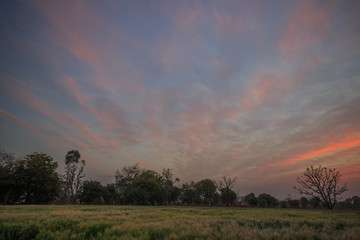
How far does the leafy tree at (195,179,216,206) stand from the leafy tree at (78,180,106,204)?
160ft

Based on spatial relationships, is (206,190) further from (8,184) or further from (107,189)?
(8,184)

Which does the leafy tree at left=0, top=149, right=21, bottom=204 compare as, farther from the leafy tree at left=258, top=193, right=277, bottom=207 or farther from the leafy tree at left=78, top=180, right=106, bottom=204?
the leafy tree at left=258, top=193, right=277, bottom=207

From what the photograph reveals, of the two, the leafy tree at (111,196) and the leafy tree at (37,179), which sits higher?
the leafy tree at (37,179)

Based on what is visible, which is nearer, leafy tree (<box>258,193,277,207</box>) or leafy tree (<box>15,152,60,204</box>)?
leafy tree (<box>15,152,60,204</box>)

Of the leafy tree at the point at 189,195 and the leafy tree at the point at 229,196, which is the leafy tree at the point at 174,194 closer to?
the leafy tree at the point at 189,195

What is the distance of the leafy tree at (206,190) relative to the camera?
8533cm

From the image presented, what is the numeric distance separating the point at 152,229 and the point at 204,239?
1949 millimetres

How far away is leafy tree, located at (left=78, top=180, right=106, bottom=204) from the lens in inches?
2344

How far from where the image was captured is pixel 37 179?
1623 inches

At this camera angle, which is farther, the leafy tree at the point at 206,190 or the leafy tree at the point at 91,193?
the leafy tree at the point at 206,190

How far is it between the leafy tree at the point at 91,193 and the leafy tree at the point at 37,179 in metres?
15.0

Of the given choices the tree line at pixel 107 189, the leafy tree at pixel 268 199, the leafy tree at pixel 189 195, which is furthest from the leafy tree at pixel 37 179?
the leafy tree at pixel 268 199

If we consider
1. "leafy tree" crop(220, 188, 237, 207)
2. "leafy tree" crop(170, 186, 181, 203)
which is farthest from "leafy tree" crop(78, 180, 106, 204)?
"leafy tree" crop(220, 188, 237, 207)

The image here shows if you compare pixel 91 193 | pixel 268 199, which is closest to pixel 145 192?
pixel 91 193
